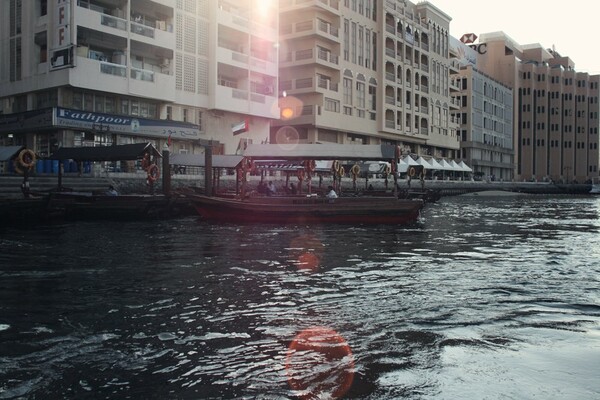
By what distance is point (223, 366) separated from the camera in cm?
597

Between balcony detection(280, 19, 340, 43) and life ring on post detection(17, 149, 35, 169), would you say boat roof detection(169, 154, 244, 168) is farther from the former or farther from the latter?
balcony detection(280, 19, 340, 43)

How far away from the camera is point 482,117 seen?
324ft

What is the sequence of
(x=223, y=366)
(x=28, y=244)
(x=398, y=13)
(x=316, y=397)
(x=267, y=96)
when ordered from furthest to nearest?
(x=398, y=13), (x=267, y=96), (x=28, y=244), (x=223, y=366), (x=316, y=397)

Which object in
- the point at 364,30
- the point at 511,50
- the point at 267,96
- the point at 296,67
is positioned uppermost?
the point at 511,50

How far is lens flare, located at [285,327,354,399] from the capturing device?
532 cm

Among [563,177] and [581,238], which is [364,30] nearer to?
[581,238]

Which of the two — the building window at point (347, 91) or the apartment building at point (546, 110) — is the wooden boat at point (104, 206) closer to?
the building window at point (347, 91)

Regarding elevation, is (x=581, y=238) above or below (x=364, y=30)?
below

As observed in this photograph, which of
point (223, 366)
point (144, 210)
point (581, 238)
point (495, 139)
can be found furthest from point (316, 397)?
point (495, 139)

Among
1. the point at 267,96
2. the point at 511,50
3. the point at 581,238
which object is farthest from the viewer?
the point at 511,50

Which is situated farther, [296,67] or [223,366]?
[296,67]

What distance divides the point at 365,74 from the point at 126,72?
114 ft

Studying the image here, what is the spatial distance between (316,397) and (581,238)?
1830 cm

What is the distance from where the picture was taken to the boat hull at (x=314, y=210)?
2428 cm
